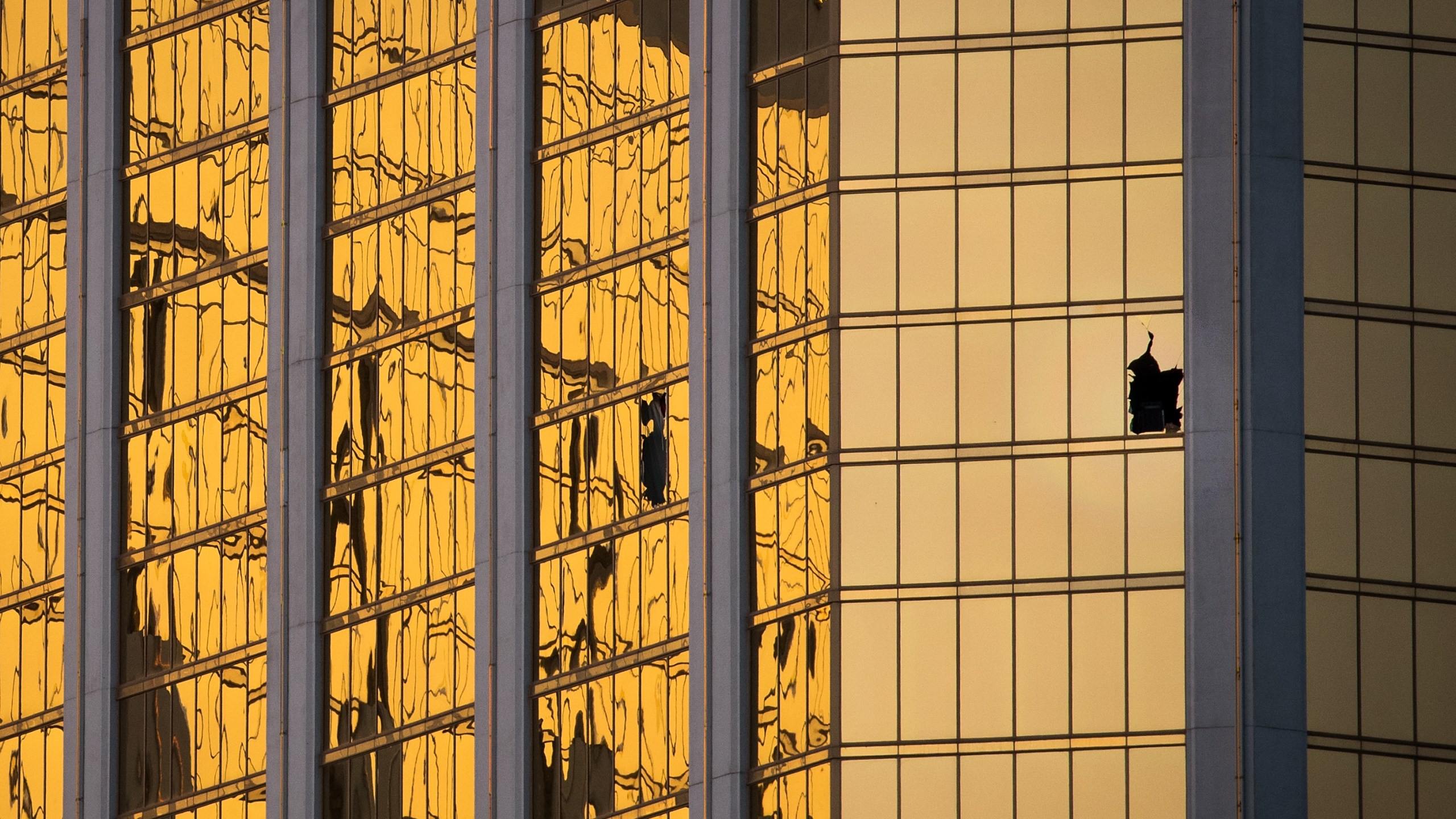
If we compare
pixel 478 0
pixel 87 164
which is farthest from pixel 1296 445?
pixel 87 164

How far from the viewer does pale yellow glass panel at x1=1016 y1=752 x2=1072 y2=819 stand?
55.7m

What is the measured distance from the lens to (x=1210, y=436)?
56.7 m

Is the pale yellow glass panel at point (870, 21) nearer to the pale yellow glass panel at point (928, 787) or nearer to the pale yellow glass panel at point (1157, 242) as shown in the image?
the pale yellow glass panel at point (1157, 242)

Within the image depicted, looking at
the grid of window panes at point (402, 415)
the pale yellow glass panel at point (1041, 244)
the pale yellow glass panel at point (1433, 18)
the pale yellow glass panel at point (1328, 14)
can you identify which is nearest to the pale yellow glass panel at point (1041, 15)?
the pale yellow glass panel at point (1041, 244)

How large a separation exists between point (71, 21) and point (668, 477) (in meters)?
18.8

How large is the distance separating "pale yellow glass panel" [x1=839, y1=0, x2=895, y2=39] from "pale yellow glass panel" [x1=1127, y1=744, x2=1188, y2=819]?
15599 millimetres

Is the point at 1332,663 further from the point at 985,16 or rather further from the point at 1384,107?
the point at 985,16

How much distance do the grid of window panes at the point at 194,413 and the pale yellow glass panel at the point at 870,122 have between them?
1385 cm

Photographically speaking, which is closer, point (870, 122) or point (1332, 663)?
point (1332, 663)

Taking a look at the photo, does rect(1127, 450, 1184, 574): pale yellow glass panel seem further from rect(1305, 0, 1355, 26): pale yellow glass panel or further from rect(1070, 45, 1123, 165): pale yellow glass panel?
rect(1305, 0, 1355, 26): pale yellow glass panel

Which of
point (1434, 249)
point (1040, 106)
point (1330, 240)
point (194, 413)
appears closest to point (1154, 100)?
point (1040, 106)

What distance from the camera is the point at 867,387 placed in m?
57.5

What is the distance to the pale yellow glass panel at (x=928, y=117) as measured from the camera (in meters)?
57.8

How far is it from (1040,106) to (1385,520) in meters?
11.0
